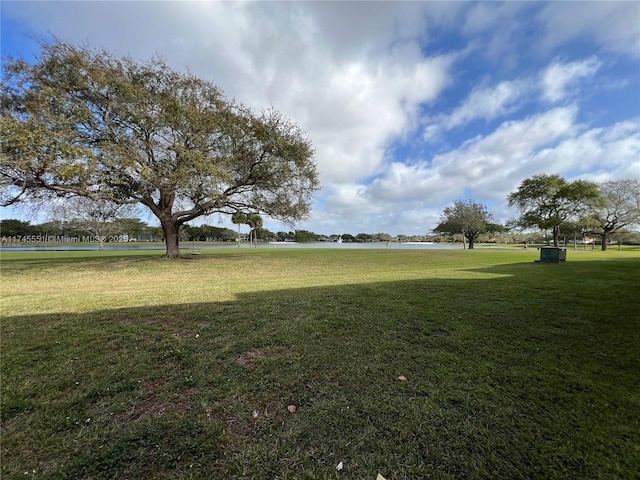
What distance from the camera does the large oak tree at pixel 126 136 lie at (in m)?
11.9

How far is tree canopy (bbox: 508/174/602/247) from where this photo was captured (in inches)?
1266

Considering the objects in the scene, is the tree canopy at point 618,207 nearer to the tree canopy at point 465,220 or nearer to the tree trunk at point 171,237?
the tree canopy at point 465,220

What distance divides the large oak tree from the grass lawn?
9.34 meters

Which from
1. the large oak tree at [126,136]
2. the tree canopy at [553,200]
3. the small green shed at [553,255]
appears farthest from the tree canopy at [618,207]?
the large oak tree at [126,136]

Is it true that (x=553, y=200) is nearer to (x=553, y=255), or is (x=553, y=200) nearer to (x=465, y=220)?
(x=465, y=220)

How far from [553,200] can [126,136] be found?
140ft

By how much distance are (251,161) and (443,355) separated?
51.4 ft

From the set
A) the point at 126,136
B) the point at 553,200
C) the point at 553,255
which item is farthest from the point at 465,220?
the point at 126,136

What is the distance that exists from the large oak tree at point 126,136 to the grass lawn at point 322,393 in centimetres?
934

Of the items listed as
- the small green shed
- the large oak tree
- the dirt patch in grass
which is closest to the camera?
the dirt patch in grass

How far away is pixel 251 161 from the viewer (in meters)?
16.9

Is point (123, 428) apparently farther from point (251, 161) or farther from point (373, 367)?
point (251, 161)

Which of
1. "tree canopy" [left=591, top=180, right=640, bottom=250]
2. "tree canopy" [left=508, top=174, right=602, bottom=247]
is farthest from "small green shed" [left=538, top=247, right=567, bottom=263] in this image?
"tree canopy" [left=591, top=180, right=640, bottom=250]

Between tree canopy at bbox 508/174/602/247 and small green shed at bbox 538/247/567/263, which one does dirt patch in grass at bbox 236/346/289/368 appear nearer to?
small green shed at bbox 538/247/567/263
